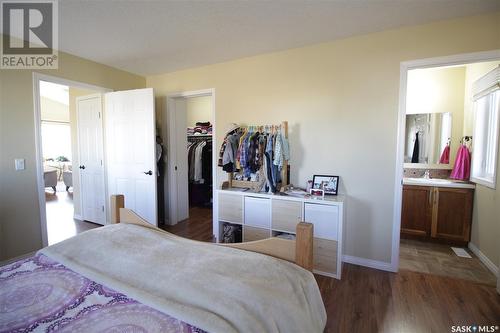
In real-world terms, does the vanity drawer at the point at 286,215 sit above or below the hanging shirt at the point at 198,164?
below

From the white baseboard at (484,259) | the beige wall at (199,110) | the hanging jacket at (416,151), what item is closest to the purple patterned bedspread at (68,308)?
the white baseboard at (484,259)

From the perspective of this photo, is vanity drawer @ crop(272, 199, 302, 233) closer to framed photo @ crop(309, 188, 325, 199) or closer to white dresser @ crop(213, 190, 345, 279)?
white dresser @ crop(213, 190, 345, 279)

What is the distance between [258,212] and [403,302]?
1493mm

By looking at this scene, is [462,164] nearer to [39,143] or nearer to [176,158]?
[176,158]

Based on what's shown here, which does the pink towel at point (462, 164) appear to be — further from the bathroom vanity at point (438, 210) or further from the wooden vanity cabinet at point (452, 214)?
the wooden vanity cabinet at point (452, 214)

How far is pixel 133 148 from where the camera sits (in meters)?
3.27

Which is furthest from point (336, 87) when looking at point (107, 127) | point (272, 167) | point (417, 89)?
point (107, 127)

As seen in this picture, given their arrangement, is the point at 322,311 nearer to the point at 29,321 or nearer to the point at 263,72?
the point at 29,321

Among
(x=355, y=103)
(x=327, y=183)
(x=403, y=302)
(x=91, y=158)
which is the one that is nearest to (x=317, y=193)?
(x=327, y=183)

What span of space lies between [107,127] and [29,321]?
3.14 meters

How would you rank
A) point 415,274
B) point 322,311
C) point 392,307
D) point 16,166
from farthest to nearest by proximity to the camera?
point 16,166 < point 415,274 < point 392,307 < point 322,311

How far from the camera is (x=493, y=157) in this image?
255 cm

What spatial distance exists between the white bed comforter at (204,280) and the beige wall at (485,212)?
241 centimetres

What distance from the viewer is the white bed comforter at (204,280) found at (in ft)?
2.81
